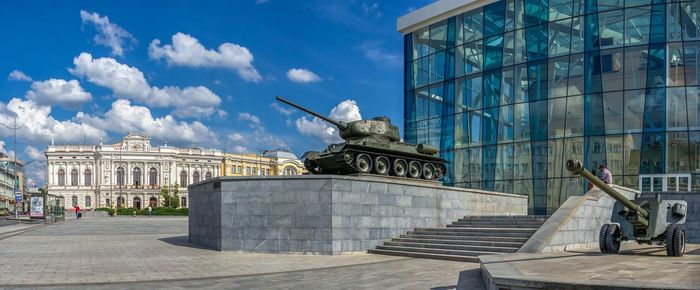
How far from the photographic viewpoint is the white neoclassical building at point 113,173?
5128 inches

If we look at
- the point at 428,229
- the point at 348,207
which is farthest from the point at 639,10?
the point at 348,207

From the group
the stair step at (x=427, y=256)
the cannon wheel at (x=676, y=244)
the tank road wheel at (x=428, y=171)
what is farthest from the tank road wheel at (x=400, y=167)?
the cannon wheel at (x=676, y=244)

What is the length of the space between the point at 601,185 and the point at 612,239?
1.78 metres

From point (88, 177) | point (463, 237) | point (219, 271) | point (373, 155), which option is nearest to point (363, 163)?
point (373, 155)

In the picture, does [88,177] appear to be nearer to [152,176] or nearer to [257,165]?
[152,176]

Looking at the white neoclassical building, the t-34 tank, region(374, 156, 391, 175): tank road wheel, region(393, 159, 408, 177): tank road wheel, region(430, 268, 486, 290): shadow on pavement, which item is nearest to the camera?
region(430, 268, 486, 290): shadow on pavement

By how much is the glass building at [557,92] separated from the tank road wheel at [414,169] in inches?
460

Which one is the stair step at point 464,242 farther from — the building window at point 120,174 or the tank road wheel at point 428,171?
the building window at point 120,174

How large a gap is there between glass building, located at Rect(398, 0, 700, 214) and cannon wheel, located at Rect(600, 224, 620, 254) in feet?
61.7

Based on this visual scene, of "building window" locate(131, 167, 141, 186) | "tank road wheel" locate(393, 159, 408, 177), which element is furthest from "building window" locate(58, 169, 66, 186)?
"tank road wheel" locate(393, 159, 408, 177)

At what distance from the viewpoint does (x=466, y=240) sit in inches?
661

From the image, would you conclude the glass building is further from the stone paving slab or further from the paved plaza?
the stone paving slab

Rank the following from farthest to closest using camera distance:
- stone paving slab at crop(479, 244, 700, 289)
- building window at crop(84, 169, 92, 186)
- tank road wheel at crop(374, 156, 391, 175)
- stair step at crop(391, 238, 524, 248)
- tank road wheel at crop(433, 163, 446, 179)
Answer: building window at crop(84, 169, 92, 186) → tank road wheel at crop(433, 163, 446, 179) → tank road wheel at crop(374, 156, 391, 175) → stair step at crop(391, 238, 524, 248) → stone paving slab at crop(479, 244, 700, 289)

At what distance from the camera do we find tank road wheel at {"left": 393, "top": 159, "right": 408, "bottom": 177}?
23239 mm
